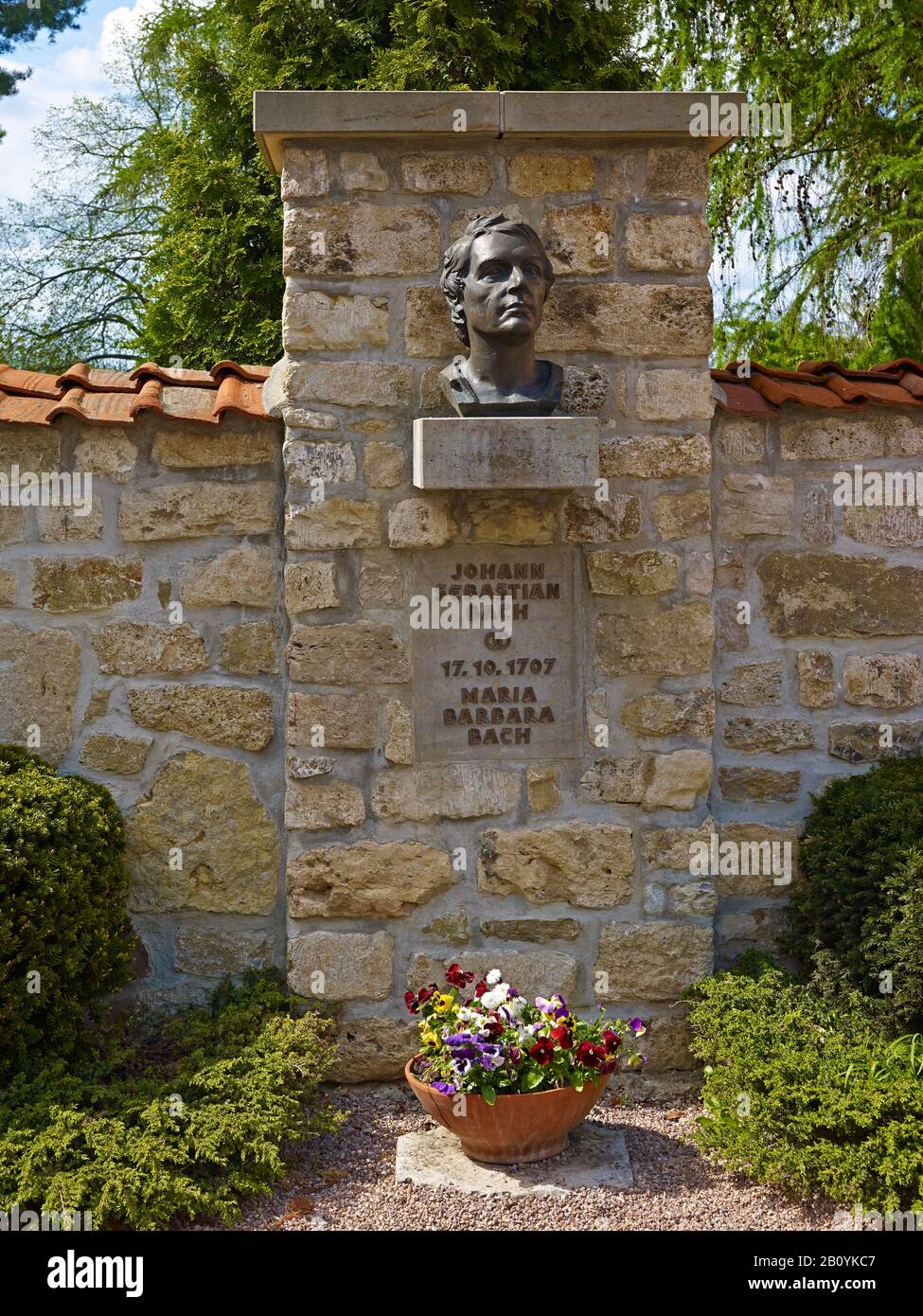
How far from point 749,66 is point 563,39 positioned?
1.27 m

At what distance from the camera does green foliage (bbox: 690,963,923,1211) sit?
306cm

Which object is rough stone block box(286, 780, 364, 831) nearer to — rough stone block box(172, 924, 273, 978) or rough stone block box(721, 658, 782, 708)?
rough stone block box(172, 924, 273, 978)

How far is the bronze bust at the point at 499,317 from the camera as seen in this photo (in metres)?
3.54

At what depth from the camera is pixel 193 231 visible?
7844 millimetres

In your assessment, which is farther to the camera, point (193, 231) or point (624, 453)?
point (193, 231)

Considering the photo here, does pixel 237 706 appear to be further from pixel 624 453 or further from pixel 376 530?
pixel 624 453

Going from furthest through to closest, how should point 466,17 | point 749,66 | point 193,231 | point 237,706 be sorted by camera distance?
point 193,231 → point 466,17 → point 749,66 → point 237,706

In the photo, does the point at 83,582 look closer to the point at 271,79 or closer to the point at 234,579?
the point at 234,579

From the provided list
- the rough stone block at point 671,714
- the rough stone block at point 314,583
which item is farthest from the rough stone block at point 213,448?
the rough stone block at point 671,714

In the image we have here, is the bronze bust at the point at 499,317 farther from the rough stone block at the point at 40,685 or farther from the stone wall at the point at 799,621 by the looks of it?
the rough stone block at the point at 40,685

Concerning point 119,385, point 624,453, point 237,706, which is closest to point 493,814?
point 237,706

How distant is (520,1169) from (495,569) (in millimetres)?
1707

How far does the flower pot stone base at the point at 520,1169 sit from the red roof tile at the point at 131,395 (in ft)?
7.29

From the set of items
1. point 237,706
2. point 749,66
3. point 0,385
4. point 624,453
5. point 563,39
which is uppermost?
point 563,39
